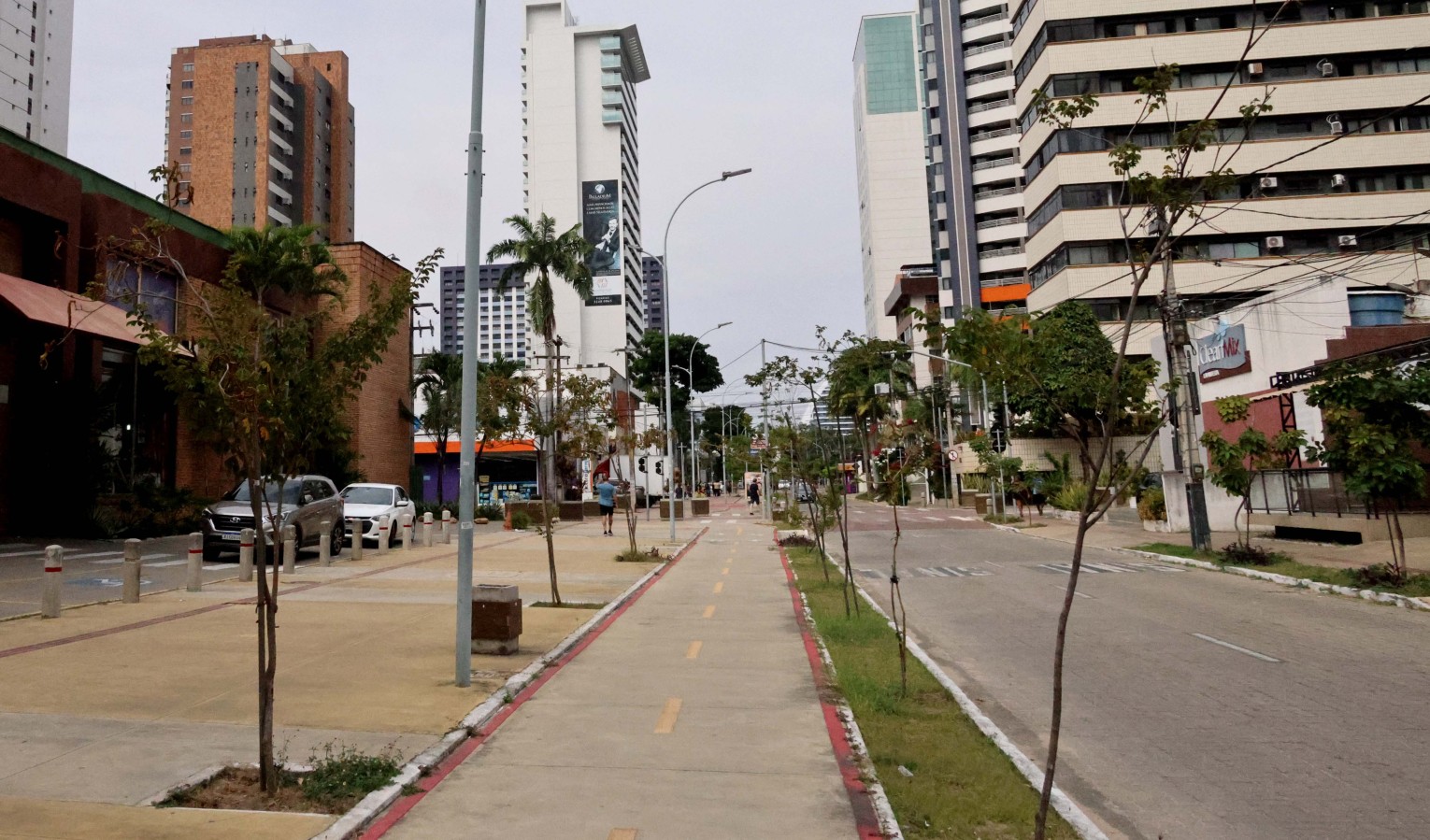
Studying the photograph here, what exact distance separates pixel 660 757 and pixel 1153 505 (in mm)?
26972

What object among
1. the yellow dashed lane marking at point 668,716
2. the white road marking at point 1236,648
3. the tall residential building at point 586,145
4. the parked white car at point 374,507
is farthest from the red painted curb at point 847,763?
the tall residential building at point 586,145

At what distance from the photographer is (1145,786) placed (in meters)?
5.64

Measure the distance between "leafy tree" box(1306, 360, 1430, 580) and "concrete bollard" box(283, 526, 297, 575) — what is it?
19.3m

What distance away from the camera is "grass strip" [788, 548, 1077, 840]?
4898mm

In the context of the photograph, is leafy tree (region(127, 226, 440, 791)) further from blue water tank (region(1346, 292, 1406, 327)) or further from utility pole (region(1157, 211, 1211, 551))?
blue water tank (region(1346, 292, 1406, 327))

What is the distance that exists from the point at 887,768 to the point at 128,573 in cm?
1150

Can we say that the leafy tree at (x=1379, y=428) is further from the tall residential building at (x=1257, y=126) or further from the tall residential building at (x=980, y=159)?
the tall residential building at (x=980, y=159)

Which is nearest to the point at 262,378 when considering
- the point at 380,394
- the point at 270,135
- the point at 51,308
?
the point at 51,308

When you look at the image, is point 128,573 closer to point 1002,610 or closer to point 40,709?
point 40,709

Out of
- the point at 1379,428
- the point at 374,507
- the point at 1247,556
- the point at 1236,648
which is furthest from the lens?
the point at 374,507

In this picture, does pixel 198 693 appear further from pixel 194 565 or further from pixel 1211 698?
pixel 1211 698

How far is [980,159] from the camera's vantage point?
71750mm

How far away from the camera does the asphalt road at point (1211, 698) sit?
206 inches

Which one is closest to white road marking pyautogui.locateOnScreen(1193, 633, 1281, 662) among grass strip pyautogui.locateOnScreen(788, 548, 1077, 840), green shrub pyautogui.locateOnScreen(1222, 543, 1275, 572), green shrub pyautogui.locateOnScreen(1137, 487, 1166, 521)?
grass strip pyautogui.locateOnScreen(788, 548, 1077, 840)
